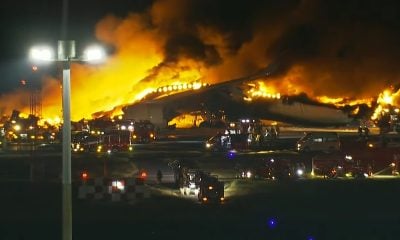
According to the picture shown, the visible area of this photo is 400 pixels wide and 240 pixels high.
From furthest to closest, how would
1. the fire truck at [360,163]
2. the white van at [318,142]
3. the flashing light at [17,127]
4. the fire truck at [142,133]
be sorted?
the flashing light at [17,127], the fire truck at [142,133], the white van at [318,142], the fire truck at [360,163]

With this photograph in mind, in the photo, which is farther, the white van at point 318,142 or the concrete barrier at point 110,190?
the white van at point 318,142

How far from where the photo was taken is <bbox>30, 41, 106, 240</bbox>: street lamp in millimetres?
11000

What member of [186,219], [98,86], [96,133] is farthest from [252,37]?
[186,219]

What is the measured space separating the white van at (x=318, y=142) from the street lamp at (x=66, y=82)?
108 feet

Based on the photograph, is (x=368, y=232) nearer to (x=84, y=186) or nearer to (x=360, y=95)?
(x=84, y=186)

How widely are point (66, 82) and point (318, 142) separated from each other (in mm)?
35416

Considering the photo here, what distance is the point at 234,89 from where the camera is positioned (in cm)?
7112

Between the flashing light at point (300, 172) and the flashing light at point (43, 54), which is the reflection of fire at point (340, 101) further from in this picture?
the flashing light at point (43, 54)

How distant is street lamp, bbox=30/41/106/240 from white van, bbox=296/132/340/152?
32836 mm

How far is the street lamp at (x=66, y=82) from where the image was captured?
11.0 metres

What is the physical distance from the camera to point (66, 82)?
11.0 meters

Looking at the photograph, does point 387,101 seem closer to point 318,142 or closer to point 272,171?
point 318,142

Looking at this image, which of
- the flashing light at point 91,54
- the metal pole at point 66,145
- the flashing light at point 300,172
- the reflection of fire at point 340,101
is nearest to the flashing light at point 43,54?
→ the metal pole at point 66,145

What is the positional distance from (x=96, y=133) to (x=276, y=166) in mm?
21276
